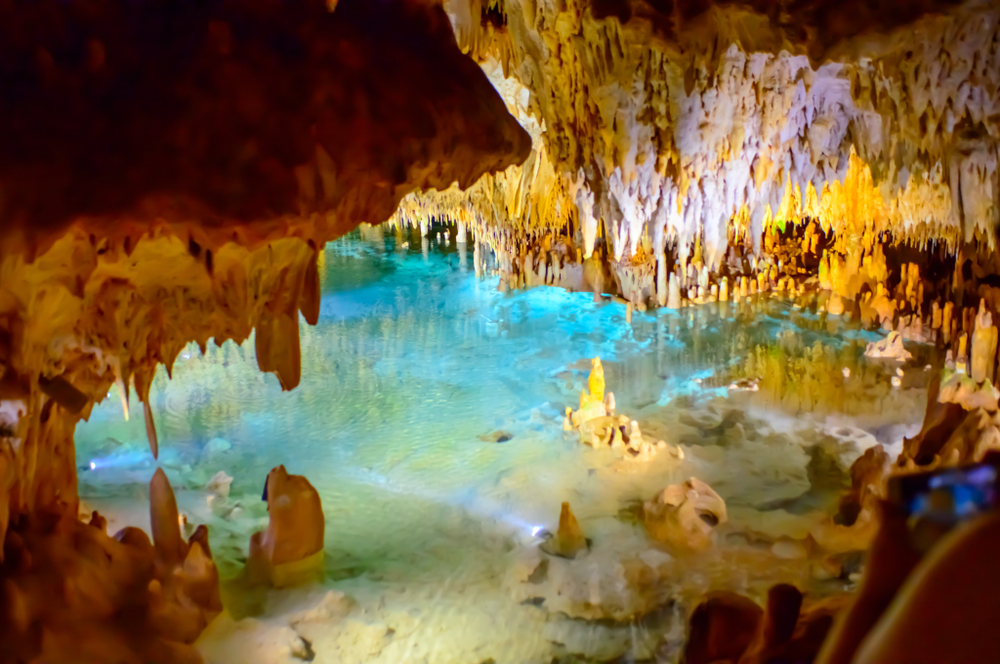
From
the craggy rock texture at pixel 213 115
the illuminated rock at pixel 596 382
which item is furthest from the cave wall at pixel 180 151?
the illuminated rock at pixel 596 382

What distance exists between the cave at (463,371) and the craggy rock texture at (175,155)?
1cm

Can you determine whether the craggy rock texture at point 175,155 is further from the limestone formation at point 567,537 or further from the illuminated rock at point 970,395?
the illuminated rock at point 970,395

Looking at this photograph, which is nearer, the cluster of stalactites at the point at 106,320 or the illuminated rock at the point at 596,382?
the cluster of stalactites at the point at 106,320

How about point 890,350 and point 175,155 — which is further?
point 890,350

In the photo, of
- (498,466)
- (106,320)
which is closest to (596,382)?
(498,466)

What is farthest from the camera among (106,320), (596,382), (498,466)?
(596,382)

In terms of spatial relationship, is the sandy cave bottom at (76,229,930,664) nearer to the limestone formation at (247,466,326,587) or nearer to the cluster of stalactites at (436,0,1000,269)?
the limestone formation at (247,466,326,587)

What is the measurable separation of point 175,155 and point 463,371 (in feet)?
22.2

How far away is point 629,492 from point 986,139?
3627 mm

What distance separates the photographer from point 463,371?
9.00 metres

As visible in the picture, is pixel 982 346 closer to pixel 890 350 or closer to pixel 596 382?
pixel 890 350

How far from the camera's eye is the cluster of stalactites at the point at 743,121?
4.39 meters

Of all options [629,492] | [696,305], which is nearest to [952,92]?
[629,492]

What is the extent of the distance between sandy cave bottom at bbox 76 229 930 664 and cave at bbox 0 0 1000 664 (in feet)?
0.11
